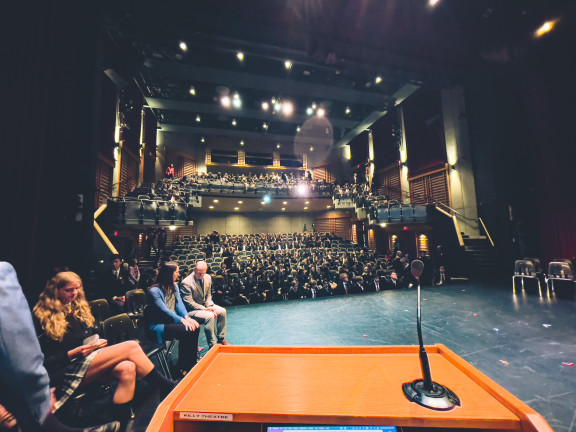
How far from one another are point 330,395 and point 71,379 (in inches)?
79.5

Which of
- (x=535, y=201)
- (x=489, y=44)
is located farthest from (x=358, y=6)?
(x=535, y=201)

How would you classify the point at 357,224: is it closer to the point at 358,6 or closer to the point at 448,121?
the point at 448,121

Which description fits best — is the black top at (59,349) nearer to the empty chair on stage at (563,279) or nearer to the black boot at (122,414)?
the black boot at (122,414)

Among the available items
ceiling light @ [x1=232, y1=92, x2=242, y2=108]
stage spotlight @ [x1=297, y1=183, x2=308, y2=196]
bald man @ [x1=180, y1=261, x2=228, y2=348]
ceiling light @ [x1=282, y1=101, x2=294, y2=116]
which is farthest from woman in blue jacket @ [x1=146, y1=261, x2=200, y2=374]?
ceiling light @ [x1=282, y1=101, x2=294, y2=116]

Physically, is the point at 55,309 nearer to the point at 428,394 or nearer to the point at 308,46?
the point at 428,394

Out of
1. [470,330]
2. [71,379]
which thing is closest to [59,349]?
[71,379]

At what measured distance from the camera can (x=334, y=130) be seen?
20.6 metres

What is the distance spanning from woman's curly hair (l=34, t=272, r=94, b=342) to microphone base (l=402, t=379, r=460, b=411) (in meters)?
2.45

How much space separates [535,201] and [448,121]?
5.87m

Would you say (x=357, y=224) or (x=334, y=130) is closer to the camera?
(x=357, y=224)

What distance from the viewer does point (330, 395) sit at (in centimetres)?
101

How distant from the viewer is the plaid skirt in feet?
5.65

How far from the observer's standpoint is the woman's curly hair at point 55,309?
1.90m

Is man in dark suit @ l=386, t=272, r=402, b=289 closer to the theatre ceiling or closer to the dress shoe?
the dress shoe
